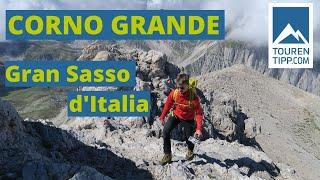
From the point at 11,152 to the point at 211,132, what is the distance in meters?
27.4

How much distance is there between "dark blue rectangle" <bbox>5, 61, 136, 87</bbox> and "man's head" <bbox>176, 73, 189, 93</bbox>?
22.7 metres

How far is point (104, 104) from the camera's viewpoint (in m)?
43.6

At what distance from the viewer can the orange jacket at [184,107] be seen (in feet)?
77.5

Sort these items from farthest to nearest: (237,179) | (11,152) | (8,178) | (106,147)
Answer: (106,147)
(237,179)
(11,152)
(8,178)

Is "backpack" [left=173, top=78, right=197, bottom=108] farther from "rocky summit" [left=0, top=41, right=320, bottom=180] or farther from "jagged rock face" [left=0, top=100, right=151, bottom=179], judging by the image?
"jagged rock face" [left=0, top=100, right=151, bottom=179]

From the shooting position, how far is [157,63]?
5397 cm

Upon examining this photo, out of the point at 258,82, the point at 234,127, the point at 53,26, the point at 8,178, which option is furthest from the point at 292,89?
the point at 8,178

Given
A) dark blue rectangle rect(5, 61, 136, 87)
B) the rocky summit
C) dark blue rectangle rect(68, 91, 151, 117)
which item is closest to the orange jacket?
the rocky summit

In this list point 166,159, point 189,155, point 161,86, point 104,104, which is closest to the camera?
point 166,159

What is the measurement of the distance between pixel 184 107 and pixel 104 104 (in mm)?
20421

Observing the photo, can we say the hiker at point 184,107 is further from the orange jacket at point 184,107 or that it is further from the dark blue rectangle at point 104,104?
the dark blue rectangle at point 104,104

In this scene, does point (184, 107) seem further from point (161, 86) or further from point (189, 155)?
point (161, 86)

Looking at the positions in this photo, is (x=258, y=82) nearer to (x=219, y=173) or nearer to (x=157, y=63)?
(x=157, y=63)

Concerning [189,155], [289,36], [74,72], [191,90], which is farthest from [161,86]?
[289,36]
